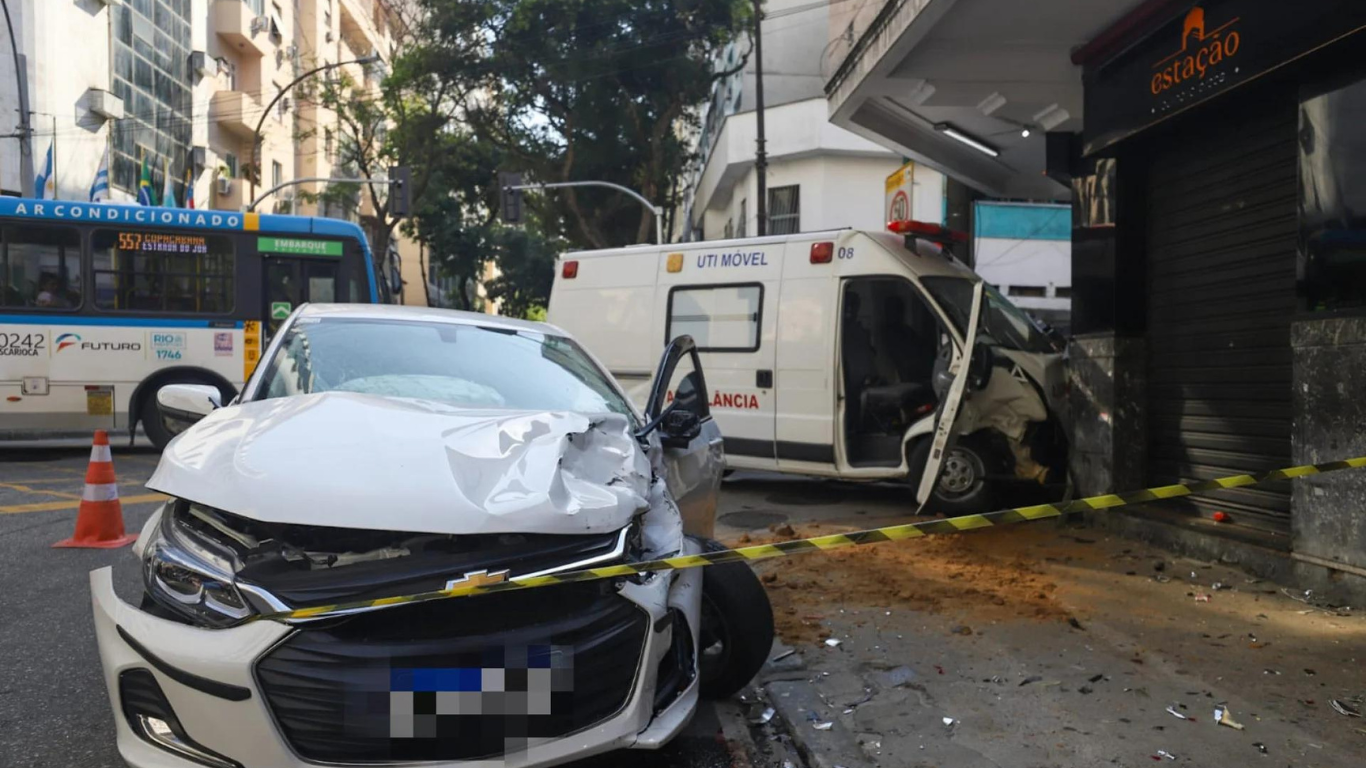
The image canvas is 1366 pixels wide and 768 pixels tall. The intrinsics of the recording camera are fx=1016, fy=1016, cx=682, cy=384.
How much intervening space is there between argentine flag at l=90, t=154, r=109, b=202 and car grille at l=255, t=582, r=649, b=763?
22758 millimetres

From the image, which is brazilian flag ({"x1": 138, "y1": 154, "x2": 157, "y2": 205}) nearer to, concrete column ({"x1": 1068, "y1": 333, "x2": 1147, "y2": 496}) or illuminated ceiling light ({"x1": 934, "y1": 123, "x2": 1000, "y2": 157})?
illuminated ceiling light ({"x1": 934, "y1": 123, "x2": 1000, "y2": 157})

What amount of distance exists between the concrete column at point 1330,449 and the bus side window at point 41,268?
12.0 metres

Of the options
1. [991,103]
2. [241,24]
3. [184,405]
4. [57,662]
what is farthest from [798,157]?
[57,662]

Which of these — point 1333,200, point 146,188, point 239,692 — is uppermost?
point 146,188

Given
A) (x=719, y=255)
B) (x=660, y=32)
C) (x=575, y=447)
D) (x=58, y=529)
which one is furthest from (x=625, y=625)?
(x=660, y=32)

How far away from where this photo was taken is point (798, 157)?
2519 centimetres

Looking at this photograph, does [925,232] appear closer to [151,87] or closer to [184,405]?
[184,405]

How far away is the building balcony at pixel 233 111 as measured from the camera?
103 ft

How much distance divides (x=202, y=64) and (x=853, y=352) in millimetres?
27632

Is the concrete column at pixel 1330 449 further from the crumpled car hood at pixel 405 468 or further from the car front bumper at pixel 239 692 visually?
the car front bumper at pixel 239 692

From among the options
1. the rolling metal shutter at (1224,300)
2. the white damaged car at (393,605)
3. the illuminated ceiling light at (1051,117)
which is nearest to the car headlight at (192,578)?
the white damaged car at (393,605)

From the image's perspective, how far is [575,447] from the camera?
324 centimetres

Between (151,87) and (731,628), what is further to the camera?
(151,87)

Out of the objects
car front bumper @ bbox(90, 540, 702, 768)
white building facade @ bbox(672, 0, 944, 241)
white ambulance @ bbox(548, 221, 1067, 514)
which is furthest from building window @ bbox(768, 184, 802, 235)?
car front bumper @ bbox(90, 540, 702, 768)
